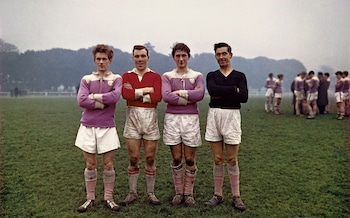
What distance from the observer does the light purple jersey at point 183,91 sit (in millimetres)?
3615

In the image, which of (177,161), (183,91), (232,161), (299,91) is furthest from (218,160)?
(299,91)

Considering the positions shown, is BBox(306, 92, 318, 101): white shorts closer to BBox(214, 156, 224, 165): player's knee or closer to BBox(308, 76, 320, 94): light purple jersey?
BBox(308, 76, 320, 94): light purple jersey

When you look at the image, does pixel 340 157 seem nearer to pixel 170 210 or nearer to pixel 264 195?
pixel 264 195

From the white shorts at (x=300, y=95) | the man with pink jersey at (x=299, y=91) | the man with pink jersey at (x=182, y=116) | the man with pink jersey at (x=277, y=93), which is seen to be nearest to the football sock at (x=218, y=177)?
the man with pink jersey at (x=182, y=116)

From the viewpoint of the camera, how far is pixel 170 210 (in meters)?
3.58

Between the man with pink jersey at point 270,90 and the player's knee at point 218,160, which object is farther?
the man with pink jersey at point 270,90

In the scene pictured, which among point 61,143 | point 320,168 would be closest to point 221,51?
point 320,168

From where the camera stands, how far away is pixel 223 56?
12.0ft

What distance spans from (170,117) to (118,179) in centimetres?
153

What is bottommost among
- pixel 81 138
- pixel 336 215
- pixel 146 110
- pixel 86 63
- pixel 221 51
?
pixel 336 215

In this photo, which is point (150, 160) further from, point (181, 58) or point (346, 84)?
point (346, 84)

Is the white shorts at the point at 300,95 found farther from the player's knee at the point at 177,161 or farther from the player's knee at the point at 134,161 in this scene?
the player's knee at the point at 134,161

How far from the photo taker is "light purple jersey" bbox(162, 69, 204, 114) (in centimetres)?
362

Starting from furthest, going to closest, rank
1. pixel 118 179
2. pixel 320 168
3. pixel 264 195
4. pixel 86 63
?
pixel 86 63
pixel 320 168
pixel 118 179
pixel 264 195
